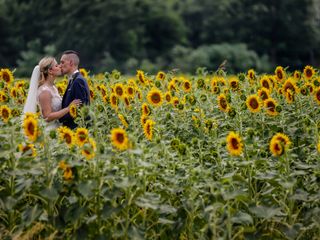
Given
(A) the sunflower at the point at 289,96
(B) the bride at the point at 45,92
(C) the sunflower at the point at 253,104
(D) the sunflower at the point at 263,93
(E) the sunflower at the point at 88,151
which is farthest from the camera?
(B) the bride at the point at 45,92

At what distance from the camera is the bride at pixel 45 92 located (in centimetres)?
749

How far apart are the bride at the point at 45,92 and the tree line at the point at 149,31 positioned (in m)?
34.8

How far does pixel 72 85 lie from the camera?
24.1 ft

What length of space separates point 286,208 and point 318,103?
196 centimetres

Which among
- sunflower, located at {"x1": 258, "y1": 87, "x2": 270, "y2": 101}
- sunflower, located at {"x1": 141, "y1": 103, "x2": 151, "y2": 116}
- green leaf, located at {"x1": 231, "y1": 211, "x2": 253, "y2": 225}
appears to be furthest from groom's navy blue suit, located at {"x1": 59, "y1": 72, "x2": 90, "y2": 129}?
green leaf, located at {"x1": 231, "y1": 211, "x2": 253, "y2": 225}

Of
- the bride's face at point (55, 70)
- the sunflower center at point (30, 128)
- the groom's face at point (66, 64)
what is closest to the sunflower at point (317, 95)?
the groom's face at point (66, 64)

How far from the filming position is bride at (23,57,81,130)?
7488mm

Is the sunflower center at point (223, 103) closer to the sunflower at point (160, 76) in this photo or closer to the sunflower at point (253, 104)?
the sunflower at point (253, 104)

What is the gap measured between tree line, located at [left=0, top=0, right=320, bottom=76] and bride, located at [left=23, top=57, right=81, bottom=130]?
3485 cm

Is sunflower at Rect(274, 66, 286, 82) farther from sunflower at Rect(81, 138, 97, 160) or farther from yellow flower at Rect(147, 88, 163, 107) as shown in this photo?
sunflower at Rect(81, 138, 97, 160)

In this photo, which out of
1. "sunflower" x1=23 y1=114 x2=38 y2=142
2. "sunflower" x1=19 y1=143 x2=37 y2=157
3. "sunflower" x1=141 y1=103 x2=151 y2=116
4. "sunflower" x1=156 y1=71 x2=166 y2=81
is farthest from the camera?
"sunflower" x1=156 y1=71 x2=166 y2=81

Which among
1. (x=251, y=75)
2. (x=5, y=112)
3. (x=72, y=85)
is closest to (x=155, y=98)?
(x=72, y=85)

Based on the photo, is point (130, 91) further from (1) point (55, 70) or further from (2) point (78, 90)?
(1) point (55, 70)

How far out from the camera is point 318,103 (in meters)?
6.61
